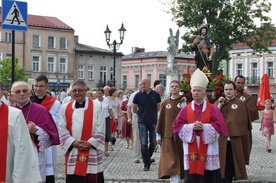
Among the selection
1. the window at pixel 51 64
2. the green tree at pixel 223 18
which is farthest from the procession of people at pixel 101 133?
the window at pixel 51 64

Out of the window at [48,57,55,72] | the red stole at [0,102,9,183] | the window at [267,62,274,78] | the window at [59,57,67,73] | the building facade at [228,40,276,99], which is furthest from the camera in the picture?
the window at [59,57,67,73]

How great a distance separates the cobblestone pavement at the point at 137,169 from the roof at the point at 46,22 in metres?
57.1

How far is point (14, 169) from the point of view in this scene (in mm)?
5121

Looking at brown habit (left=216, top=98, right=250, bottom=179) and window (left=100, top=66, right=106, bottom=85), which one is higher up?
window (left=100, top=66, right=106, bottom=85)

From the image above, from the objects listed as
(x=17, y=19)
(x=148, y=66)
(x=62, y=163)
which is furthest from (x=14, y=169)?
(x=148, y=66)

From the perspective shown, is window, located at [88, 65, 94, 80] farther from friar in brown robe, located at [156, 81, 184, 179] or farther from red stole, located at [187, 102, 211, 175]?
red stole, located at [187, 102, 211, 175]

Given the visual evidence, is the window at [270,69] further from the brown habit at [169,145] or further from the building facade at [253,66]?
the brown habit at [169,145]

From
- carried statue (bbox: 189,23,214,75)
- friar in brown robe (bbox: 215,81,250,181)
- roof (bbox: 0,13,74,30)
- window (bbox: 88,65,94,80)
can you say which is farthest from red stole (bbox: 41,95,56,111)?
window (bbox: 88,65,94,80)

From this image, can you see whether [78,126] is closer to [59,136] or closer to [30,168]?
[59,136]

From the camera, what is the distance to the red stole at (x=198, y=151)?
26.9 ft

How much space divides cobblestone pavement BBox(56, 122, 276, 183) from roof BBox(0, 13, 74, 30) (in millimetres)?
57107

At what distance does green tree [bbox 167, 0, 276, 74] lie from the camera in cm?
4094

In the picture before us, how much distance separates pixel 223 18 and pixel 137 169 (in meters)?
29.9

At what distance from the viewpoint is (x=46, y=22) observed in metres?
74.4
